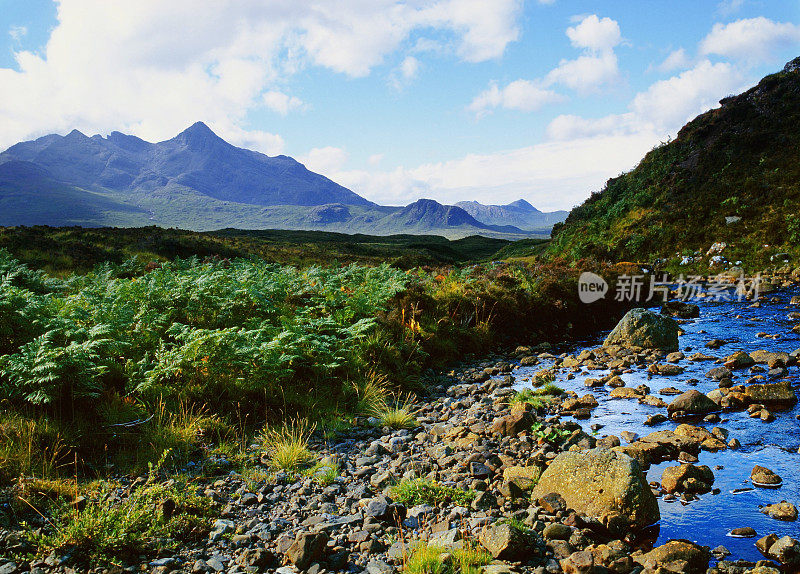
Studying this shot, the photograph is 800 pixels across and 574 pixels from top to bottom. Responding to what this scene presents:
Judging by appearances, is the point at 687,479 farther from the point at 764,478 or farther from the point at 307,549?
the point at 307,549

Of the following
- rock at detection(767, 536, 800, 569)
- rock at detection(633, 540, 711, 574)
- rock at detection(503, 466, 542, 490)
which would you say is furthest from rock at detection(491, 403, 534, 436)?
rock at detection(767, 536, 800, 569)

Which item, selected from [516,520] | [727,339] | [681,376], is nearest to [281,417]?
[516,520]

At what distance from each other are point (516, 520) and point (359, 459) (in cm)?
252

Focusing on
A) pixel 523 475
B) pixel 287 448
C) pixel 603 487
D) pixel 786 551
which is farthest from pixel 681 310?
pixel 287 448

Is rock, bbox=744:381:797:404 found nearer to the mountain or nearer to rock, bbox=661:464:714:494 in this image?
rock, bbox=661:464:714:494

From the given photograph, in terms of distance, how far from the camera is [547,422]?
7.99m

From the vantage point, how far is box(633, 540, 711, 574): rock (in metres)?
4.30

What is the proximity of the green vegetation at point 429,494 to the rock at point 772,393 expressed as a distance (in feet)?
20.0

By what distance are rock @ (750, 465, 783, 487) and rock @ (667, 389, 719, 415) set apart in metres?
2.28

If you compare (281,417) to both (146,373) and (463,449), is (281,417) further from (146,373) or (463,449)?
(463,449)

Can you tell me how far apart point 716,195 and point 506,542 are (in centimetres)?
3257

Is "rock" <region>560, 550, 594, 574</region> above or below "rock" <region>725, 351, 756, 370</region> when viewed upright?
below

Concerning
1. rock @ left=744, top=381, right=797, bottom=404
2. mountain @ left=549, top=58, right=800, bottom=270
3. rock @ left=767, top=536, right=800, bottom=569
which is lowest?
rock @ left=767, top=536, right=800, bottom=569

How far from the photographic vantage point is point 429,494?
5.55m
